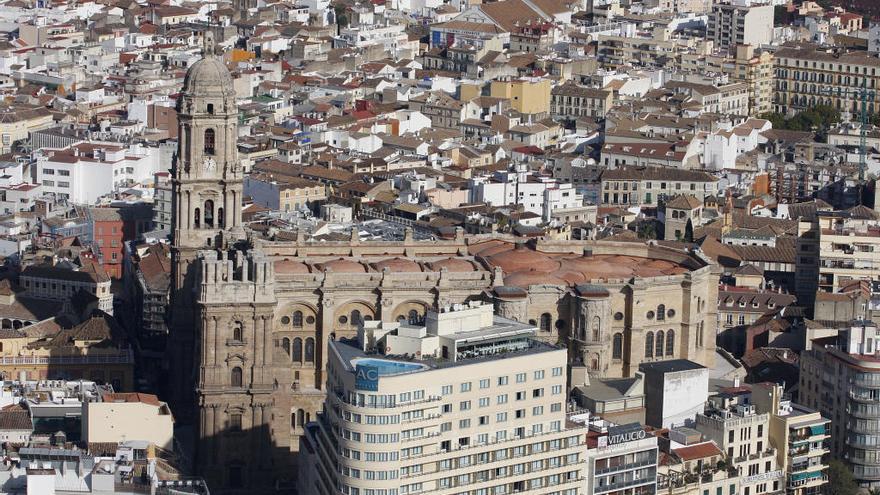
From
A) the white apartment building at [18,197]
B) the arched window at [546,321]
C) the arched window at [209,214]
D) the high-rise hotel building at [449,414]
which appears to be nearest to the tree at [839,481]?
the arched window at [546,321]

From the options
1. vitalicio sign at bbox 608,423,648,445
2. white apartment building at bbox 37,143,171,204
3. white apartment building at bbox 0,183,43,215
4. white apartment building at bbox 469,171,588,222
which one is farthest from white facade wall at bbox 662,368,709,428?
white apartment building at bbox 37,143,171,204

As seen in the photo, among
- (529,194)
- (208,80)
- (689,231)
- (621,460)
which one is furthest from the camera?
(529,194)

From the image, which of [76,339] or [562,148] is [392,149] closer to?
[562,148]

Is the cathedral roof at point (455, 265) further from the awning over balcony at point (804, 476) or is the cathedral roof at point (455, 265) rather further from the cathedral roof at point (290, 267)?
the awning over balcony at point (804, 476)

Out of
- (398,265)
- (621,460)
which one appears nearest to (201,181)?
(398,265)

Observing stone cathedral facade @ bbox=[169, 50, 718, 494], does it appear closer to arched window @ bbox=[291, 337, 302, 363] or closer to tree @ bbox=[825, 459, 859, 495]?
arched window @ bbox=[291, 337, 302, 363]

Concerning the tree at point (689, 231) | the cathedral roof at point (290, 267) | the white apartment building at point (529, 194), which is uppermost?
the white apartment building at point (529, 194)

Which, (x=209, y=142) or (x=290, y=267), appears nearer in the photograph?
(x=290, y=267)

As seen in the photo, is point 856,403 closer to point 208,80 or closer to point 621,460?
point 621,460
